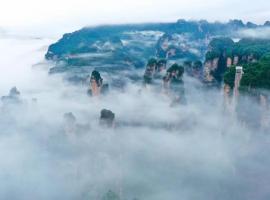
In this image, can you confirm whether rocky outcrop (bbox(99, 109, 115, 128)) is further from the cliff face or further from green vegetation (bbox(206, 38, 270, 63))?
the cliff face

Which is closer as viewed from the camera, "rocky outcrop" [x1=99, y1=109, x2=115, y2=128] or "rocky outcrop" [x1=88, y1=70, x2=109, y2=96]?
"rocky outcrop" [x1=99, y1=109, x2=115, y2=128]

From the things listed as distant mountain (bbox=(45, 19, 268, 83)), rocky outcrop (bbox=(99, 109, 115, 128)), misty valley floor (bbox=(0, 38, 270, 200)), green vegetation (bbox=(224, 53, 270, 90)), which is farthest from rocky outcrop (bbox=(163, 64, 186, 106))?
distant mountain (bbox=(45, 19, 268, 83))

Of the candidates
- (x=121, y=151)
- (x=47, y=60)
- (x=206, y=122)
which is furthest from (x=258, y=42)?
(x=47, y=60)

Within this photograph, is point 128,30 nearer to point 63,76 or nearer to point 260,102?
point 63,76

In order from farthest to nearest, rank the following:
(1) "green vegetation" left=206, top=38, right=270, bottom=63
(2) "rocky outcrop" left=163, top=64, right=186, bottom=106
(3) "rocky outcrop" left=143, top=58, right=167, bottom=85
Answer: (3) "rocky outcrop" left=143, top=58, right=167, bottom=85 → (1) "green vegetation" left=206, top=38, right=270, bottom=63 → (2) "rocky outcrop" left=163, top=64, right=186, bottom=106

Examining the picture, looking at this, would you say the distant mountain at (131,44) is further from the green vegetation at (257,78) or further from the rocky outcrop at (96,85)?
the green vegetation at (257,78)

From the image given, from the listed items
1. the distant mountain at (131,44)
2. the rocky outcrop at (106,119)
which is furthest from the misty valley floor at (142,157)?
the distant mountain at (131,44)

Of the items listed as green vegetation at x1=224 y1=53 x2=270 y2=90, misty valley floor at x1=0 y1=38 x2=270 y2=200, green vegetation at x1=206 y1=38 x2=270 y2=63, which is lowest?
misty valley floor at x1=0 y1=38 x2=270 y2=200

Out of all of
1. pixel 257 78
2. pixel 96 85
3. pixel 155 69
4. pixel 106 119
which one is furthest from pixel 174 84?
pixel 106 119
